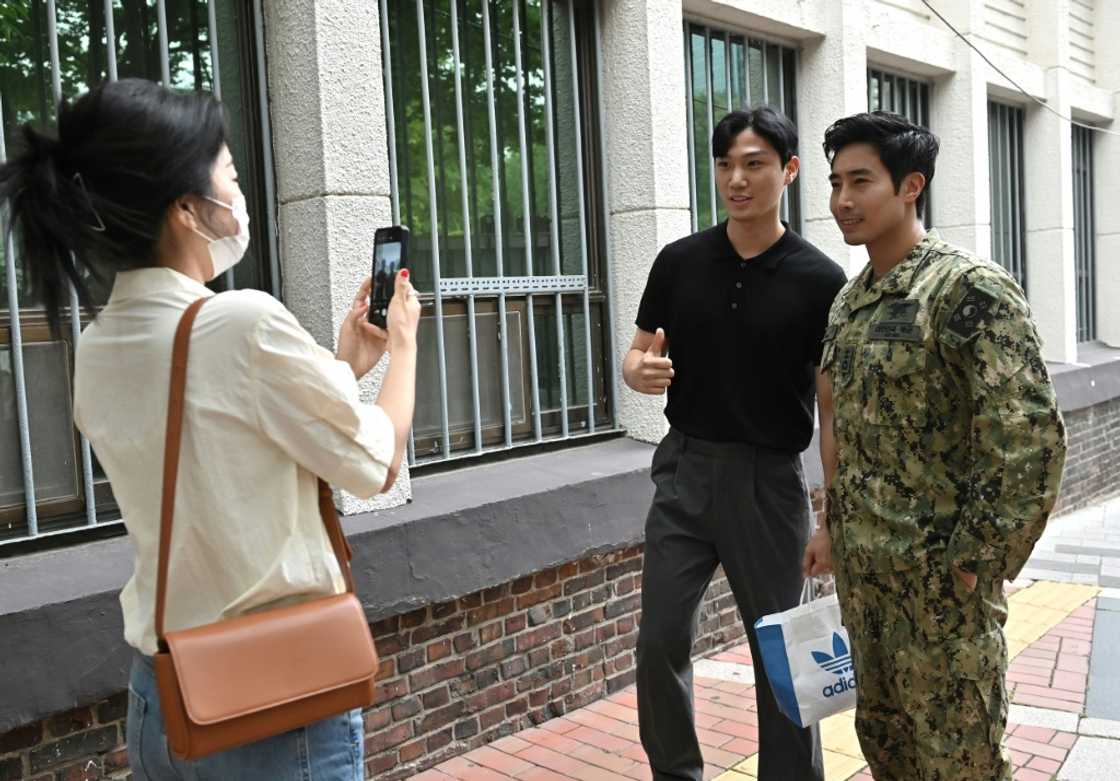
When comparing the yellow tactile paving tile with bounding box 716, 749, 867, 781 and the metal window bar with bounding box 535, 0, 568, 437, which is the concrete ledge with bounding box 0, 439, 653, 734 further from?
the yellow tactile paving tile with bounding box 716, 749, 867, 781

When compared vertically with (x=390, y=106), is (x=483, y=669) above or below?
below

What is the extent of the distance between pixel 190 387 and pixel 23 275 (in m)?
1.94

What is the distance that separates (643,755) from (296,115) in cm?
278

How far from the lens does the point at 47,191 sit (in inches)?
63.9

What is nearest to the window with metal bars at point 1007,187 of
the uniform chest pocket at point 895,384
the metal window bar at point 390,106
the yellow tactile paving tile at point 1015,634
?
the yellow tactile paving tile at point 1015,634

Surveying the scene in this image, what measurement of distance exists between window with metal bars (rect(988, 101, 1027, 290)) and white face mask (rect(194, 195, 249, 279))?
8.64m

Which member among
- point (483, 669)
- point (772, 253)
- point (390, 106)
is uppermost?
point (390, 106)

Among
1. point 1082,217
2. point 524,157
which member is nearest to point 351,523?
point 524,157

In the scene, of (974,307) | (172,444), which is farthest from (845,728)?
(172,444)

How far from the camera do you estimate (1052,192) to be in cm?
975

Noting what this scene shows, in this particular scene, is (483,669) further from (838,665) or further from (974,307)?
(974,307)

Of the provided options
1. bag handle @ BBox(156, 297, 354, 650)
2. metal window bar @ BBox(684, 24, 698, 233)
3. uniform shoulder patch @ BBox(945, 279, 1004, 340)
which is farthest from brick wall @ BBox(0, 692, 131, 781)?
metal window bar @ BBox(684, 24, 698, 233)

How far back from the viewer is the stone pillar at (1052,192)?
9.63m

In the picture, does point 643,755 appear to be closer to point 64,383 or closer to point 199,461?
point 64,383
